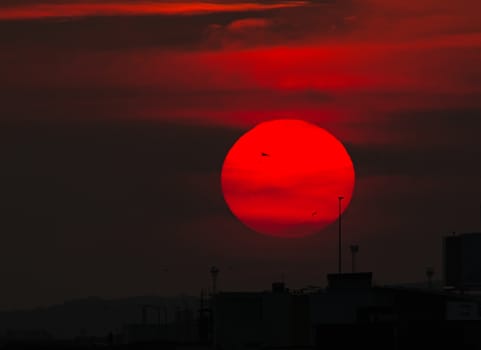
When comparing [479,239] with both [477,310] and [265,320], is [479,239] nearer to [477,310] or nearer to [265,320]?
[265,320]

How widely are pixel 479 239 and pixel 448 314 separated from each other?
36.9 m

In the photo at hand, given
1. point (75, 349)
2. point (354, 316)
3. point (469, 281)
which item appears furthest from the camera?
point (469, 281)

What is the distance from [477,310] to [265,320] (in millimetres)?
41702

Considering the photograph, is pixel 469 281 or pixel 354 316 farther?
pixel 469 281

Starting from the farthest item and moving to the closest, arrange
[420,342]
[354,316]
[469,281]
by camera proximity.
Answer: [469,281]
[354,316]
[420,342]

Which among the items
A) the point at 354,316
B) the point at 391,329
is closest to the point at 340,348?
the point at 391,329

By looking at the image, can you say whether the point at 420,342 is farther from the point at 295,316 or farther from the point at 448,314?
the point at 295,316

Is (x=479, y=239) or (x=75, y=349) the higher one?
(x=479, y=239)

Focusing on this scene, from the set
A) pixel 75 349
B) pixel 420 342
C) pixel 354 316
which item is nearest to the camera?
pixel 420 342

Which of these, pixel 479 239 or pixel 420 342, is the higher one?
pixel 479 239

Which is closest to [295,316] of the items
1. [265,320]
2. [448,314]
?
[265,320]

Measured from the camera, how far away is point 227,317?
655 feet

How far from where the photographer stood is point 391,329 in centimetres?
13125

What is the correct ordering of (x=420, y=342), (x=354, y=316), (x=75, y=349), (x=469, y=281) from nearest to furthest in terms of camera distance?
(x=420, y=342), (x=75, y=349), (x=354, y=316), (x=469, y=281)
